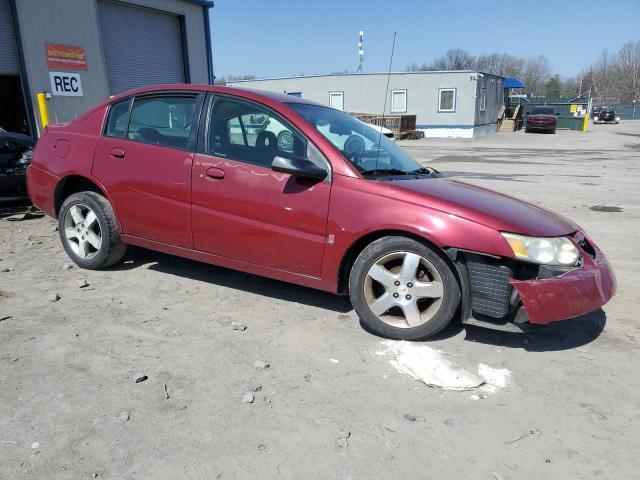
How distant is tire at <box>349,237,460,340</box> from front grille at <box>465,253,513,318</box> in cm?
12

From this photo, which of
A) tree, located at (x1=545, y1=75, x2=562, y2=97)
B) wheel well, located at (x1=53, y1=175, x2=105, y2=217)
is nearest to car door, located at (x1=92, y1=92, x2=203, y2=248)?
wheel well, located at (x1=53, y1=175, x2=105, y2=217)

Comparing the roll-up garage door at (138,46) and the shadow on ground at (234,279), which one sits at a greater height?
the roll-up garage door at (138,46)

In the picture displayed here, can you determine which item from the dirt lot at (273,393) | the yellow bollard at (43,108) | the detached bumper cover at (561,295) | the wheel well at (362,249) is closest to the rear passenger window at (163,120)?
the dirt lot at (273,393)

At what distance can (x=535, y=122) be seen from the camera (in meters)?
37.6

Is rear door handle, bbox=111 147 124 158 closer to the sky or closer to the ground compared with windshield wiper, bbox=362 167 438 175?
closer to the sky

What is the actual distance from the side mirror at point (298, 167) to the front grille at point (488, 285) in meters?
1.15

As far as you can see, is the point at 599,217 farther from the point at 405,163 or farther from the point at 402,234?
the point at 402,234

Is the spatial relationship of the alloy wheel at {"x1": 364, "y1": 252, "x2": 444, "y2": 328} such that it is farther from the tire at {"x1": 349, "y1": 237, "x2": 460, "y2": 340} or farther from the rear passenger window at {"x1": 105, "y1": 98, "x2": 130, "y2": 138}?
the rear passenger window at {"x1": 105, "y1": 98, "x2": 130, "y2": 138}

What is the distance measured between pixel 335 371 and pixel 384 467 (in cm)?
87

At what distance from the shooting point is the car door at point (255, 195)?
3609 mm

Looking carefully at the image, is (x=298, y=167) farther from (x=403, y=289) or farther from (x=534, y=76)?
(x=534, y=76)

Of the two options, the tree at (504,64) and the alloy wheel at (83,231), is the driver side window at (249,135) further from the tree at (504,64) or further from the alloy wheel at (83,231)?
the tree at (504,64)

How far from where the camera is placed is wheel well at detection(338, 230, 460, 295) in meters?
3.31

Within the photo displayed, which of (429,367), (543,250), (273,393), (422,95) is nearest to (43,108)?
(273,393)
